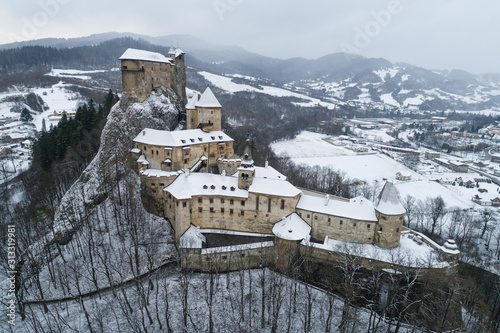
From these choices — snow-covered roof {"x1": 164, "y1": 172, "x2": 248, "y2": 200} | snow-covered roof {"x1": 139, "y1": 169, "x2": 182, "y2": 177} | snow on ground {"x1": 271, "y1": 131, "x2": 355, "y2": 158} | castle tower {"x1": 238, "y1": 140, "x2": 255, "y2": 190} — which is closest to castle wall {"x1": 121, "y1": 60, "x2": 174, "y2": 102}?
snow-covered roof {"x1": 139, "y1": 169, "x2": 182, "y2": 177}

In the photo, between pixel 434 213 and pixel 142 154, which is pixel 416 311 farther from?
pixel 142 154

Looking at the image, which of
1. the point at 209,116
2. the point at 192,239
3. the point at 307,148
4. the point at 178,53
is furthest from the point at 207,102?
the point at 307,148

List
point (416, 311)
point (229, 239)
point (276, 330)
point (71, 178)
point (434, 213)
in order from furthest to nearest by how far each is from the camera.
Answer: point (434, 213)
point (71, 178)
point (229, 239)
point (416, 311)
point (276, 330)

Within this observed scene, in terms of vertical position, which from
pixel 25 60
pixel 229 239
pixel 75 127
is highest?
pixel 25 60

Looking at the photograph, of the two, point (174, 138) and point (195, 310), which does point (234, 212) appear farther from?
point (174, 138)

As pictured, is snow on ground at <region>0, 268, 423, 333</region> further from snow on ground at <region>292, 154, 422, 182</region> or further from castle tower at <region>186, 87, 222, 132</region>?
snow on ground at <region>292, 154, 422, 182</region>

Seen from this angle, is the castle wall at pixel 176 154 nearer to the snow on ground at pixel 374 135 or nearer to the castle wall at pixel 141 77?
the castle wall at pixel 141 77

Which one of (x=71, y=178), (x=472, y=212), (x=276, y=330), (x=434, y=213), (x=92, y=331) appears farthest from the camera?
(x=472, y=212)

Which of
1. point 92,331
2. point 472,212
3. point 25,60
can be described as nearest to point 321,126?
point 472,212
